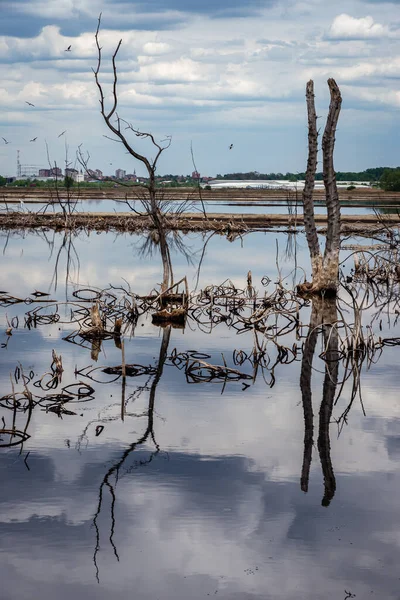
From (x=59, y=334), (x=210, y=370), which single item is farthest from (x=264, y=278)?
(x=210, y=370)


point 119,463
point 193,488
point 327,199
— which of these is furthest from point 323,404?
point 327,199

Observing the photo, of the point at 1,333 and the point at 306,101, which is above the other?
the point at 306,101

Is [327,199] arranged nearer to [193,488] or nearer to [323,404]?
[323,404]

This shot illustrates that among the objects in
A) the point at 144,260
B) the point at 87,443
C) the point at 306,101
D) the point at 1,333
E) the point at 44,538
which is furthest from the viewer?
the point at 144,260

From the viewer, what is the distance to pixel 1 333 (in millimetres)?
19594

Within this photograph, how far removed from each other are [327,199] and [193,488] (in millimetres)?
16572

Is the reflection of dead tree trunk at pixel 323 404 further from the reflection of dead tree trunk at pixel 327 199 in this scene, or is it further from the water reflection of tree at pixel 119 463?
the reflection of dead tree trunk at pixel 327 199

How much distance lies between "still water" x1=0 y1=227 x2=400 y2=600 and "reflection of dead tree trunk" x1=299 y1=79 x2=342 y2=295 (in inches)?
324

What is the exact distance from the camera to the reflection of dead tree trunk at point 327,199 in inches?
984

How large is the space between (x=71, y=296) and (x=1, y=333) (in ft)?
22.2

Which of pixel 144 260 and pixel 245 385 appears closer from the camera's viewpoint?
pixel 245 385

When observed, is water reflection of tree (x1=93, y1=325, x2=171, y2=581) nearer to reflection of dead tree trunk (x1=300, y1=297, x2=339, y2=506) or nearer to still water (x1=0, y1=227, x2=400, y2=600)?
still water (x1=0, y1=227, x2=400, y2=600)

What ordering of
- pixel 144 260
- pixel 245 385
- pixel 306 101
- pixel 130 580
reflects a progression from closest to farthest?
pixel 130 580
pixel 245 385
pixel 306 101
pixel 144 260

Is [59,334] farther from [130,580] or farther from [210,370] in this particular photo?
[130,580]
